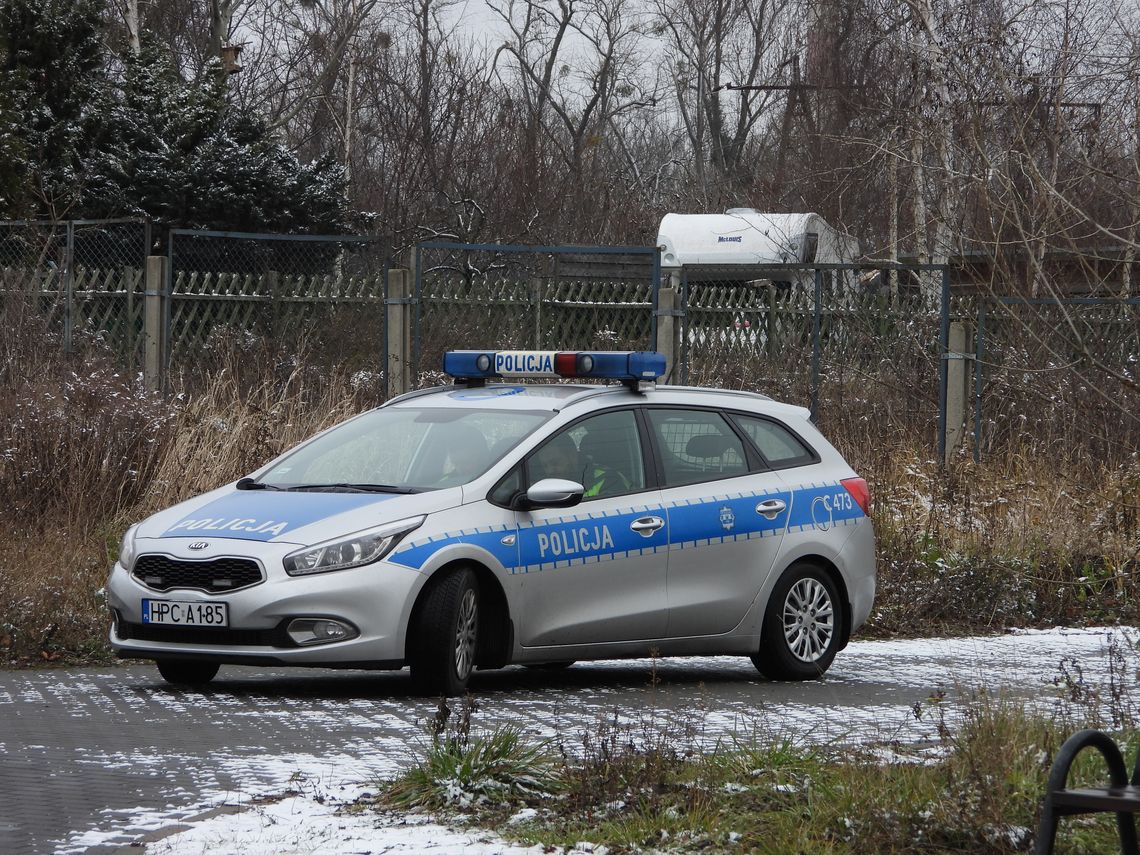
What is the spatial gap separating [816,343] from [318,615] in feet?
31.1

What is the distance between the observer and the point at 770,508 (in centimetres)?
1028

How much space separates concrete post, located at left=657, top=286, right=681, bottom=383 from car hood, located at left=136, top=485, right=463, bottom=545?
24.7 ft

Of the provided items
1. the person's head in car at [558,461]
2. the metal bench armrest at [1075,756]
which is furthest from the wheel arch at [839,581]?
the metal bench armrest at [1075,756]

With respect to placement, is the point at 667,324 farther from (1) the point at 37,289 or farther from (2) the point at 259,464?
(1) the point at 37,289

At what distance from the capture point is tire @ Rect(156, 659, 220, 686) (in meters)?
9.48

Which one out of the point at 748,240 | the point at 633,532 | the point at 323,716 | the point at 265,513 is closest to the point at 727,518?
the point at 633,532

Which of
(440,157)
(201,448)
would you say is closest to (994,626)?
(201,448)

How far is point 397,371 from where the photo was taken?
16188 millimetres

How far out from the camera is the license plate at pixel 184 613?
28.8 feet

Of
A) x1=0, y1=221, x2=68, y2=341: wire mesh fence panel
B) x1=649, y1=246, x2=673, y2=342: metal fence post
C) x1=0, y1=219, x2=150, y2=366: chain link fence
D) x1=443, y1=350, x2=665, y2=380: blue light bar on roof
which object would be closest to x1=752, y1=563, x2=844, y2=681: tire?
x1=443, y1=350, x2=665, y2=380: blue light bar on roof

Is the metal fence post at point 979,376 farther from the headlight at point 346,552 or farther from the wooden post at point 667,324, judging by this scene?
the headlight at point 346,552

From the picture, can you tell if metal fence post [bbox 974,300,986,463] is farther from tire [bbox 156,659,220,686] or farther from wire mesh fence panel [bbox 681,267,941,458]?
tire [bbox 156,659,220,686]

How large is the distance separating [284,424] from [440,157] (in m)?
23.5

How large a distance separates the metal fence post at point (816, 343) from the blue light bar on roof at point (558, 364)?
22.2 ft
